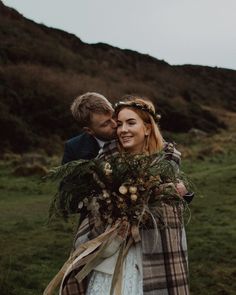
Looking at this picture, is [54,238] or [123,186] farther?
[54,238]

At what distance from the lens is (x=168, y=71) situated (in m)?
56.8

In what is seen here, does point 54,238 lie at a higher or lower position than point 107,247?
lower

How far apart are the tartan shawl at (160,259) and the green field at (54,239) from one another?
0.52m

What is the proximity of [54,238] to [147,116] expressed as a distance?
6.01 m

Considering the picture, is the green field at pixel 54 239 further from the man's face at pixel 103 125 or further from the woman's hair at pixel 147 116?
the woman's hair at pixel 147 116

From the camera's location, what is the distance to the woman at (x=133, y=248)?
3199 millimetres

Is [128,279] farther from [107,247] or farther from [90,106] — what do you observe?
[90,106]

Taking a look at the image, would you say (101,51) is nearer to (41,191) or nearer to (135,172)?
(41,191)

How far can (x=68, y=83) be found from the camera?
34094 mm

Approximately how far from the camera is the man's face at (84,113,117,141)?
363 centimetres

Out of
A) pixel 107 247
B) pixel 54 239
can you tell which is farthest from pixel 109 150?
pixel 54 239

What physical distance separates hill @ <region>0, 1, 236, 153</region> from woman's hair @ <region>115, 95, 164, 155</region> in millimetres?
20199

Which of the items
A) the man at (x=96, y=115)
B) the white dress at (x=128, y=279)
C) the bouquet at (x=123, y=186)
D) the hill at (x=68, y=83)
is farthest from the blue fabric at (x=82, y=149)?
the hill at (x=68, y=83)

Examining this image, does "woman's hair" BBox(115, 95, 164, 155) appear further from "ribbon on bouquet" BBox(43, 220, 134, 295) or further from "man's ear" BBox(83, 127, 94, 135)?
"ribbon on bouquet" BBox(43, 220, 134, 295)
